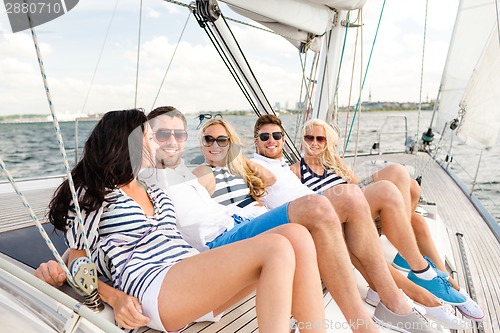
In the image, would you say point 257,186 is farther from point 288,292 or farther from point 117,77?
point 117,77

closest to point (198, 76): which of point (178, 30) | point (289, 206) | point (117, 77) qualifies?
point (178, 30)

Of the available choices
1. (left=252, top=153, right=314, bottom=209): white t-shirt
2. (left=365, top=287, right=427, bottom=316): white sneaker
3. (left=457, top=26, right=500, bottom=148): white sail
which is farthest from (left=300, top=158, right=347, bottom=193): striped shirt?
(left=457, top=26, right=500, bottom=148): white sail

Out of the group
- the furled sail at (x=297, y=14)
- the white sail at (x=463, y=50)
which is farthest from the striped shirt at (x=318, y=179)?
the white sail at (x=463, y=50)

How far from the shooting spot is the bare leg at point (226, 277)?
1.05 meters

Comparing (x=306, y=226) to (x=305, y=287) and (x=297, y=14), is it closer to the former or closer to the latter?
(x=305, y=287)

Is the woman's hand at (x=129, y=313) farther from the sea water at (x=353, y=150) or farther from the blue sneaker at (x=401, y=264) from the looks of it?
the blue sneaker at (x=401, y=264)

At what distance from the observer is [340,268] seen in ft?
4.34

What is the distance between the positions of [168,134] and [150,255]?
1.99 ft

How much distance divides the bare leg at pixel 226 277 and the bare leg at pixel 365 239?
1.69 ft

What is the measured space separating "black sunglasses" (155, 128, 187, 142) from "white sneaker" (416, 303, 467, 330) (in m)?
1.29

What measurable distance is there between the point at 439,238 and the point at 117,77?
2.42 metres

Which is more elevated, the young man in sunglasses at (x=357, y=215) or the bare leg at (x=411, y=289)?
the young man in sunglasses at (x=357, y=215)

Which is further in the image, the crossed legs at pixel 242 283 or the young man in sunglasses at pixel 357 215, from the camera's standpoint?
the young man in sunglasses at pixel 357 215

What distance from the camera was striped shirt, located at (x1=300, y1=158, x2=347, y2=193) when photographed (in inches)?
91.4
